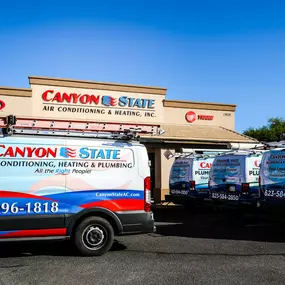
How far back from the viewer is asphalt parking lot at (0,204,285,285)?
18.3ft

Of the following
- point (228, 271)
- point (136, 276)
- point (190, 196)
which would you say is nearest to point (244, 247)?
point (228, 271)

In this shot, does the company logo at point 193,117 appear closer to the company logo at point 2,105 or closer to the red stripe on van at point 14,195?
the company logo at point 2,105

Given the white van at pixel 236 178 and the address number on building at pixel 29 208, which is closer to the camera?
the address number on building at pixel 29 208

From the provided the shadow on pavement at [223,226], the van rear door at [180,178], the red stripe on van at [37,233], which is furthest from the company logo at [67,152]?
the van rear door at [180,178]

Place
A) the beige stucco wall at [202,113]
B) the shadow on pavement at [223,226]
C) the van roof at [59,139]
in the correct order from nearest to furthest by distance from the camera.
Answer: the van roof at [59,139], the shadow on pavement at [223,226], the beige stucco wall at [202,113]

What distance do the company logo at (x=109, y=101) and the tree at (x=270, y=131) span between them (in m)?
28.6

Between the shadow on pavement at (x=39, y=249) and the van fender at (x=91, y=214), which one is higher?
the van fender at (x=91, y=214)

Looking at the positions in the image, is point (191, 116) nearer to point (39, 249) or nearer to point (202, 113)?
point (202, 113)

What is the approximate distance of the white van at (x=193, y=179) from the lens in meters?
14.0

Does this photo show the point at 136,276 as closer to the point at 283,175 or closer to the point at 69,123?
the point at 69,123

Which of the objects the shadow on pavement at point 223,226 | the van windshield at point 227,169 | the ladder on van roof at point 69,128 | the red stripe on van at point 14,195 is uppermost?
the ladder on van roof at point 69,128

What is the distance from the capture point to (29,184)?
6.75 meters

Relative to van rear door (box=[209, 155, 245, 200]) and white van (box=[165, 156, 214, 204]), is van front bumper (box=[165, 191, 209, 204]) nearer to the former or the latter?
white van (box=[165, 156, 214, 204])

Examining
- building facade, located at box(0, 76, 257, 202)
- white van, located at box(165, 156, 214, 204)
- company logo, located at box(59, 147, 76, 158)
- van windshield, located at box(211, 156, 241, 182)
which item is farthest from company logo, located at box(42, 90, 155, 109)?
company logo, located at box(59, 147, 76, 158)
